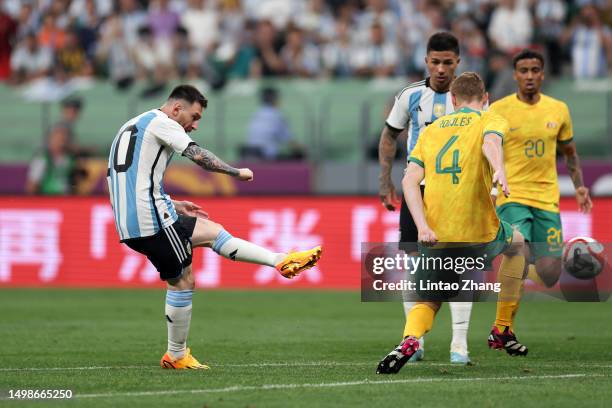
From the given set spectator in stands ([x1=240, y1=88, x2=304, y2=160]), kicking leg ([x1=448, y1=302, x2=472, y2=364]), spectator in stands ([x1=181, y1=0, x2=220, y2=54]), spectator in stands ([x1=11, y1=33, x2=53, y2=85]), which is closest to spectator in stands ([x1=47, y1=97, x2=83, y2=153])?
spectator in stands ([x1=11, y1=33, x2=53, y2=85])

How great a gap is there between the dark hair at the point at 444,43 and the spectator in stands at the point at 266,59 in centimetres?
1185

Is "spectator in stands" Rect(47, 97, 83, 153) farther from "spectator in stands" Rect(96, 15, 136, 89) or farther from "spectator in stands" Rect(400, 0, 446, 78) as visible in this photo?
"spectator in stands" Rect(400, 0, 446, 78)

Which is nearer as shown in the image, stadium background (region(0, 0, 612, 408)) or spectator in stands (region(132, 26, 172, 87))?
stadium background (region(0, 0, 612, 408))

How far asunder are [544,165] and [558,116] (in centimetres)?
48

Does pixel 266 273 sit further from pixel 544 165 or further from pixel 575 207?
pixel 544 165

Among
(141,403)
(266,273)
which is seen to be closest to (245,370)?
(141,403)

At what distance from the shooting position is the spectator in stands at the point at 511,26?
828 inches

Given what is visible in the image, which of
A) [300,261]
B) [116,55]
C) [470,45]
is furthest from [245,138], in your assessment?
[300,261]

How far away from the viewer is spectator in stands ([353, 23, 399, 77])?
21.3 meters

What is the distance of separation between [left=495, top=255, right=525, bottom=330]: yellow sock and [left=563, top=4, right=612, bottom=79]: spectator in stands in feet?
36.1

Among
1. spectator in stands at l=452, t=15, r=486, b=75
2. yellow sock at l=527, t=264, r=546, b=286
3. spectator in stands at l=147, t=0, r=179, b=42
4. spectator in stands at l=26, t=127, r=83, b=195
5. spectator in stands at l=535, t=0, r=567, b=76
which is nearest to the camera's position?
yellow sock at l=527, t=264, r=546, b=286

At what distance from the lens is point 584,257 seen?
1116cm

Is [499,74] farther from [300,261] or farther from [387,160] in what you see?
[300,261]

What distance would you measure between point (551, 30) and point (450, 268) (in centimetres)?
1320
